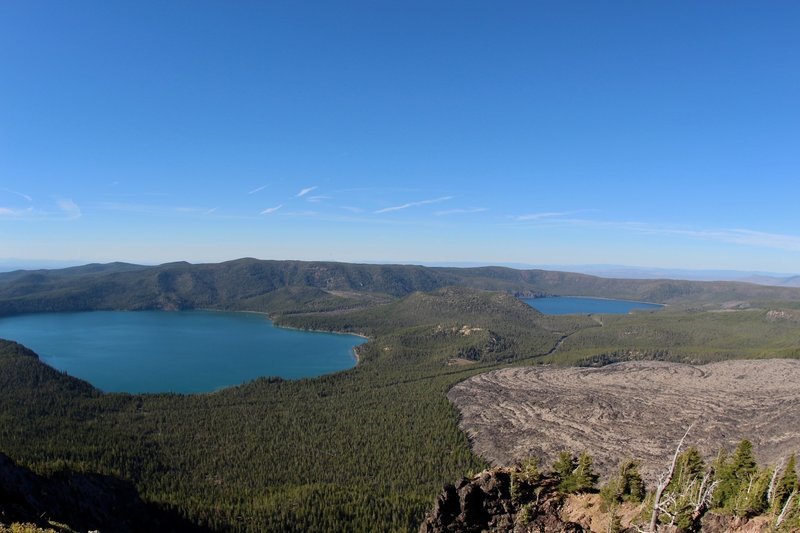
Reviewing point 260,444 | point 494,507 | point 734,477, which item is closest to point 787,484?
point 734,477

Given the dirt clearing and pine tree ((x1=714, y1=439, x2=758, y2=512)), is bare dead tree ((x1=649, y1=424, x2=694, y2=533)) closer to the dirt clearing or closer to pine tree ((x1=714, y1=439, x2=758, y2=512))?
pine tree ((x1=714, y1=439, x2=758, y2=512))

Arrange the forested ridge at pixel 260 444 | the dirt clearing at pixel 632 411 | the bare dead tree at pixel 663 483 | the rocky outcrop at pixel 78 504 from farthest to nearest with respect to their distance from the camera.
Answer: the dirt clearing at pixel 632 411 < the forested ridge at pixel 260 444 < the rocky outcrop at pixel 78 504 < the bare dead tree at pixel 663 483

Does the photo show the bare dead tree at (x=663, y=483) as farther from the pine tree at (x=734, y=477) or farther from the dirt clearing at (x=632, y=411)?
the dirt clearing at (x=632, y=411)

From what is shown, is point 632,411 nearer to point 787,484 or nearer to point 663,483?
point 787,484

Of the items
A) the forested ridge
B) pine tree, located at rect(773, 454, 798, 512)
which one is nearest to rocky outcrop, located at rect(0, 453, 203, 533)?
the forested ridge

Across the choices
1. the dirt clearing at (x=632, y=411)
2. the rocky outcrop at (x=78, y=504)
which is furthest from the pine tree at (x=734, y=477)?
the rocky outcrop at (x=78, y=504)

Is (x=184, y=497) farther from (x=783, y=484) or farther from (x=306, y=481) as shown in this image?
(x=783, y=484)

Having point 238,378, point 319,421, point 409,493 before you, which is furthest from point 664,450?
point 238,378
